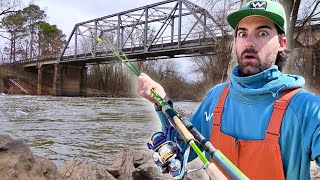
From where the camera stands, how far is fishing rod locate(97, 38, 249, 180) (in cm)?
146

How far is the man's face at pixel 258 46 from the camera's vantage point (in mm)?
1628

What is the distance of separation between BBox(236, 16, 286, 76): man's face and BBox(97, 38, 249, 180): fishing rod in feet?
1.26

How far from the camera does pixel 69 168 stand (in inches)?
228

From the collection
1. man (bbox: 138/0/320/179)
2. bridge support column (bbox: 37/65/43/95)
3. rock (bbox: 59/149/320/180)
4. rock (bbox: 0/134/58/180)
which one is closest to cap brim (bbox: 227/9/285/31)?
man (bbox: 138/0/320/179)

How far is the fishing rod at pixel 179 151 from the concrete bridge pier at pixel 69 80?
58.9m

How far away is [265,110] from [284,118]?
0.10 m

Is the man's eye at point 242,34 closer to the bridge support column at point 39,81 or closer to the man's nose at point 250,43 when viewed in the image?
the man's nose at point 250,43

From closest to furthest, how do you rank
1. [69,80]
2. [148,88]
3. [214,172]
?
[214,172] < [148,88] < [69,80]

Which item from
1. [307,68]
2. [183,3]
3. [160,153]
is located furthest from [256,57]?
[183,3]

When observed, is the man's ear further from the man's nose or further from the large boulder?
the large boulder

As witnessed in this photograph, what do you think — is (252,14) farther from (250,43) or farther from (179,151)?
(179,151)

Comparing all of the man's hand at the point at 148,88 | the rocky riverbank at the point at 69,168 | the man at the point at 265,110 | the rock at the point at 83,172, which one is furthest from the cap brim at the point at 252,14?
the rock at the point at 83,172

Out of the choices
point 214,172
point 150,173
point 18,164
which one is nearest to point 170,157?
point 214,172

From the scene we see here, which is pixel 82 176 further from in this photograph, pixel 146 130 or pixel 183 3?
pixel 183 3
